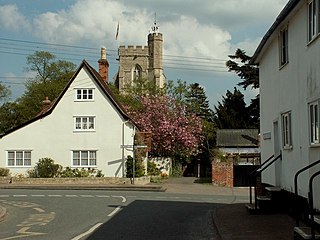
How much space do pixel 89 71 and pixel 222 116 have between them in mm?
27786

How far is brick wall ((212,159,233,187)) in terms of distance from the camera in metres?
39.9

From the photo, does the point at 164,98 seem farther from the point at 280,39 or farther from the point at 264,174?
the point at 280,39

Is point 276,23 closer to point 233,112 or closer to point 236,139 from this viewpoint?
point 236,139

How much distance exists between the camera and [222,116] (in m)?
66.7

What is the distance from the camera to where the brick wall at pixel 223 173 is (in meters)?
39.9

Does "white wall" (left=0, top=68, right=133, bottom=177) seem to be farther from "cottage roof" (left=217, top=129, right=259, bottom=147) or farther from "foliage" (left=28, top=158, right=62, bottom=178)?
"cottage roof" (left=217, top=129, right=259, bottom=147)

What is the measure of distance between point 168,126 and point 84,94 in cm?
1401

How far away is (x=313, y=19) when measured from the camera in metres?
12.8

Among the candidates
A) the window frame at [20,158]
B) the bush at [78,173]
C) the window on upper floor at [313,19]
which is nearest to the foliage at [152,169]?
the bush at [78,173]

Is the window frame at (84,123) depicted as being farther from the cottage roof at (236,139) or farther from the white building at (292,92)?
the white building at (292,92)

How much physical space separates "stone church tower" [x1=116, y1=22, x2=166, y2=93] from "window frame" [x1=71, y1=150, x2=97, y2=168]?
218 feet

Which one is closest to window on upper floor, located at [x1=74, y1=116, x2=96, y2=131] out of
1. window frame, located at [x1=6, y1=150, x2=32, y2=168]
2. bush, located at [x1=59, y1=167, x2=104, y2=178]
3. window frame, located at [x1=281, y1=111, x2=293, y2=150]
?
bush, located at [x1=59, y1=167, x2=104, y2=178]

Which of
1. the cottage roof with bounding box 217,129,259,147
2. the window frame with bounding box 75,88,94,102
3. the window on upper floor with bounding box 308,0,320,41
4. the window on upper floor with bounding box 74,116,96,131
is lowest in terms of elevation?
the cottage roof with bounding box 217,129,259,147

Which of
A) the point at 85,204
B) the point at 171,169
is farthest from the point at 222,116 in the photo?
the point at 85,204
